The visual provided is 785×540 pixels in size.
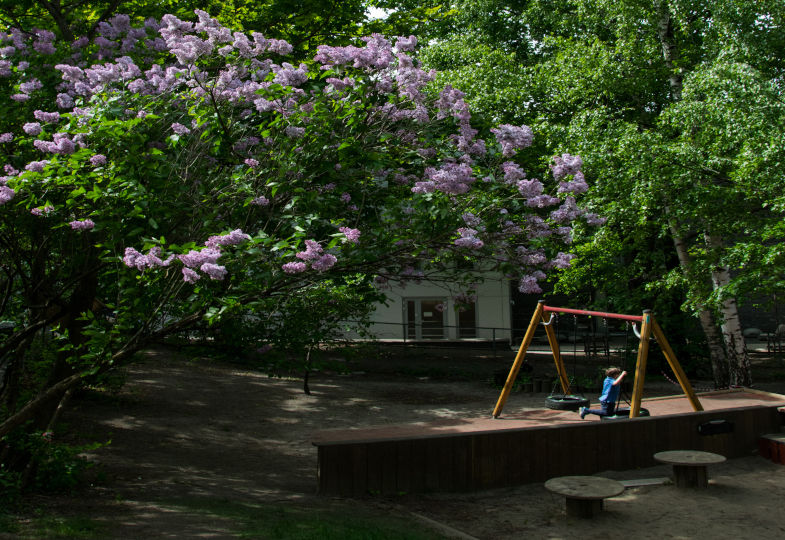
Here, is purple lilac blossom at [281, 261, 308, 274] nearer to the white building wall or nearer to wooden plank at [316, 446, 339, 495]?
wooden plank at [316, 446, 339, 495]

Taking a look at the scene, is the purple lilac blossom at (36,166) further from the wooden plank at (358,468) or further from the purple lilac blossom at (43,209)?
the wooden plank at (358,468)

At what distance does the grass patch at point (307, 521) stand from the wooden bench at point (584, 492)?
1.86 m

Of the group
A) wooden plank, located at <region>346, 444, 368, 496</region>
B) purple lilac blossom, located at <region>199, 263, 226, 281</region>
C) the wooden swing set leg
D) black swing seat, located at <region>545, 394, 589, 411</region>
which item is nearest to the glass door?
black swing seat, located at <region>545, 394, 589, 411</region>

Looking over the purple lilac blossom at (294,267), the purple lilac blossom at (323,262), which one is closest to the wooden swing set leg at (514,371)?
the purple lilac blossom at (323,262)

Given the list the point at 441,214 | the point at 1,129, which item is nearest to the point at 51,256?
the point at 1,129

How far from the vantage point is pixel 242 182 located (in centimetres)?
636

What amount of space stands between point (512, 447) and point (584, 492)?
1724 millimetres

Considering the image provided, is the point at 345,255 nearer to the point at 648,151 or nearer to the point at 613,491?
the point at 613,491

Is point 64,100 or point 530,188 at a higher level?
point 64,100

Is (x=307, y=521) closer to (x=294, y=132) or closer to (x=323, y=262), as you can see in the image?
(x=323, y=262)

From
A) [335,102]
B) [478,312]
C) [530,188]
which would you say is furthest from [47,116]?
[478,312]

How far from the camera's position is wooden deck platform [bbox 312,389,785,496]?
8.86 metres

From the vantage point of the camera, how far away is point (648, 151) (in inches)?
572

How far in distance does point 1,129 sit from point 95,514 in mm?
4474
